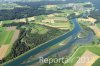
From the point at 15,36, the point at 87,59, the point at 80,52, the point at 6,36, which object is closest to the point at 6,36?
the point at 6,36

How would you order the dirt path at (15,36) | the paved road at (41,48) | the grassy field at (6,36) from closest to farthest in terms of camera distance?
the paved road at (41,48) → the grassy field at (6,36) → the dirt path at (15,36)

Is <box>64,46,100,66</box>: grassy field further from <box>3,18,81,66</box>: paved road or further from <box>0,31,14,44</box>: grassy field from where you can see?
<box>0,31,14,44</box>: grassy field

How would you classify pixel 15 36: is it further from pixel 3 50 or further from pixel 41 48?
pixel 41 48

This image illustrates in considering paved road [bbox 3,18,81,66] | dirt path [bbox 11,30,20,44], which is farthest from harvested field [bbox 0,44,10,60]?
paved road [bbox 3,18,81,66]

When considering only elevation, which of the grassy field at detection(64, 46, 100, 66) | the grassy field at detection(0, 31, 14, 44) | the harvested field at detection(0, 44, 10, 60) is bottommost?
the grassy field at detection(0, 31, 14, 44)

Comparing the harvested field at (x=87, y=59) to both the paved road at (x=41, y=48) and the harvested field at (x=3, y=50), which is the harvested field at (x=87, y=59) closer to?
the paved road at (x=41, y=48)

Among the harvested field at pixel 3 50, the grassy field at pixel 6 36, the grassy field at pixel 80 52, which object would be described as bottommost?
the grassy field at pixel 6 36

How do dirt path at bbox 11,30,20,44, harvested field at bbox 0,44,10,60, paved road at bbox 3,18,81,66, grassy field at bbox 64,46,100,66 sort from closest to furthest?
grassy field at bbox 64,46,100,66
paved road at bbox 3,18,81,66
harvested field at bbox 0,44,10,60
dirt path at bbox 11,30,20,44

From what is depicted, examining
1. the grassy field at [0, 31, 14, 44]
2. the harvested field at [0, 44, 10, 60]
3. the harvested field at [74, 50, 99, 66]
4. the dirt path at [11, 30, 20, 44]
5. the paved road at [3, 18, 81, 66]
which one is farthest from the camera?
the dirt path at [11, 30, 20, 44]

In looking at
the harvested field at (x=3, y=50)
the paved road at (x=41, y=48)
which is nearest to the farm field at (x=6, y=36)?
the harvested field at (x=3, y=50)
